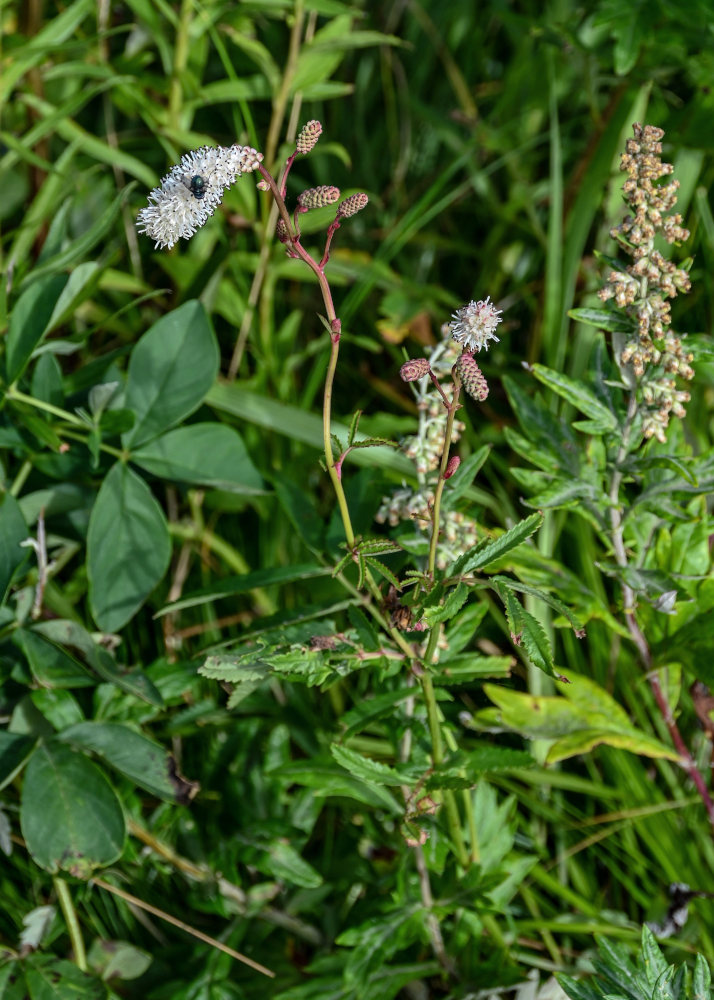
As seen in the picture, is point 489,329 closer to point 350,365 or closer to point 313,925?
point 313,925

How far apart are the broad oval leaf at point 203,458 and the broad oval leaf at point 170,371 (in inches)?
1.6

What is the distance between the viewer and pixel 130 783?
1629mm

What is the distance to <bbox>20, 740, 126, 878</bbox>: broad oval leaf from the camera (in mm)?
1427

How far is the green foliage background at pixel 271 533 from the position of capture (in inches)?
59.0

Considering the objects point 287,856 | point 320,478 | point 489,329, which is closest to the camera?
point 489,329

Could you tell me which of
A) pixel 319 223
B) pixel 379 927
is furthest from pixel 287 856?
pixel 319 223

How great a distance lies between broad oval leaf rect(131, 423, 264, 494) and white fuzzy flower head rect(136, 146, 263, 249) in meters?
0.70

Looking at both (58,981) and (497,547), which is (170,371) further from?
(58,981)

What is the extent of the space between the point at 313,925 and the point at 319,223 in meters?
1.28

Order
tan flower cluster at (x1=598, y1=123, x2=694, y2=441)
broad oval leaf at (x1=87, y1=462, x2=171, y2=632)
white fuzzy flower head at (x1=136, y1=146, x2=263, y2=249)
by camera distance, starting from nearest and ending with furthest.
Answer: white fuzzy flower head at (x1=136, y1=146, x2=263, y2=249) < tan flower cluster at (x1=598, y1=123, x2=694, y2=441) < broad oval leaf at (x1=87, y1=462, x2=171, y2=632)

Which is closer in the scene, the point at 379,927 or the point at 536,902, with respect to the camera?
the point at 379,927

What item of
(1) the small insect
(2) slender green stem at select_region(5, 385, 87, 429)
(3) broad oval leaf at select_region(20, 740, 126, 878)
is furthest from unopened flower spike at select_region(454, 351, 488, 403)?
(3) broad oval leaf at select_region(20, 740, 126, 878)

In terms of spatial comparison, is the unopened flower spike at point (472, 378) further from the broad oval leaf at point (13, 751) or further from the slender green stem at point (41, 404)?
the broad oval leaf at point (13, 751)

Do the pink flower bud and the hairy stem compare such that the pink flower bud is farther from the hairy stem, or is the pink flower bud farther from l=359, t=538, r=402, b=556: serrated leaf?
the hairy stem
